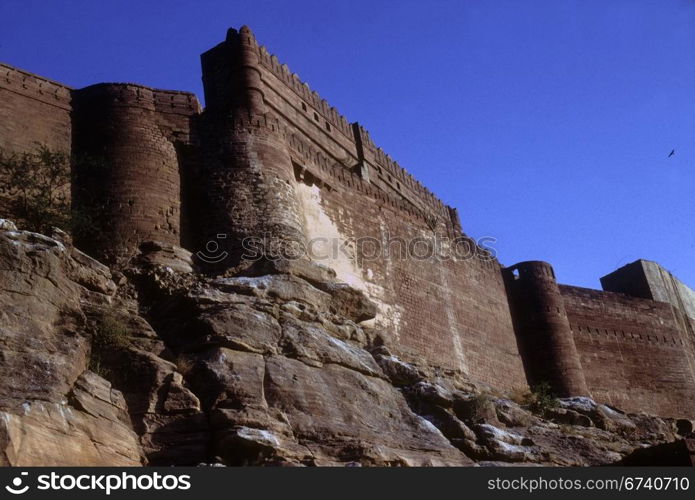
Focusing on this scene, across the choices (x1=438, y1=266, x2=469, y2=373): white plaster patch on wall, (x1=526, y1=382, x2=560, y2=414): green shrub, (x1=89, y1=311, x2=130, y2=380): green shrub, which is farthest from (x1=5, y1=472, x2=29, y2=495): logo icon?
(x1=438, y1=266, x2=469, y2=373): white plaster patch on wall

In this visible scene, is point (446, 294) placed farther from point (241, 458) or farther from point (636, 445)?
point (241, 458)

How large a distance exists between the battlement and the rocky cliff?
3.73 m

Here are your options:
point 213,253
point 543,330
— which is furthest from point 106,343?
point 543,330

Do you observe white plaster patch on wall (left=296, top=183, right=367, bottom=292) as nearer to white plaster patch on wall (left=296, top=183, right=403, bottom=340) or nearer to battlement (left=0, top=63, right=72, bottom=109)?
white plaster patch on wall (left=296, top=183, right=403, bottom=340)

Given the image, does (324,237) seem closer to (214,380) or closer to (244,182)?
(244,182)

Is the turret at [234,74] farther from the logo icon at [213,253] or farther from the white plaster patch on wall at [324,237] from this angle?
the logo icon at [213,253]

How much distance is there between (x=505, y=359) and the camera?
2131 cm

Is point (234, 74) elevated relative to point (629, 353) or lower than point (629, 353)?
elevated

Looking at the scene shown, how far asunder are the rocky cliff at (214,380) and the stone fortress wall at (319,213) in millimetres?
1384

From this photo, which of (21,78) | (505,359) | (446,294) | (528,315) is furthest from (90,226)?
(528,315)

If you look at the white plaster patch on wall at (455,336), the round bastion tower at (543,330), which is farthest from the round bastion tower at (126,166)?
the round bastion tower at (543,330)

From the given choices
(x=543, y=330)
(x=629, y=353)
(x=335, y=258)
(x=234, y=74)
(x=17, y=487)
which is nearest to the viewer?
(x=17, y=487)

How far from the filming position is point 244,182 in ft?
49.9

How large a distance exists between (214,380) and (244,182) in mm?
5914
